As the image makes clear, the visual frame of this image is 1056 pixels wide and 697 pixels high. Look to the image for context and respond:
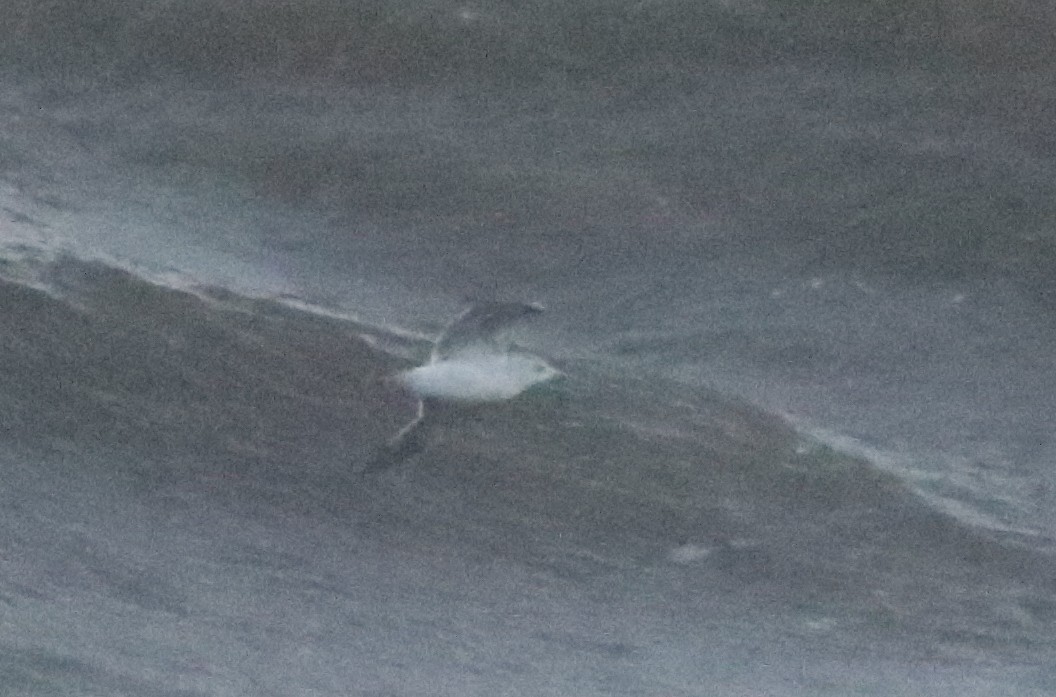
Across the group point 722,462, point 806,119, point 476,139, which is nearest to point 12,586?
point 722,462

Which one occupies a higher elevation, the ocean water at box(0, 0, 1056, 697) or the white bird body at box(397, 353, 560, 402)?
the ocean water at box(0, 0, 1056, 697)

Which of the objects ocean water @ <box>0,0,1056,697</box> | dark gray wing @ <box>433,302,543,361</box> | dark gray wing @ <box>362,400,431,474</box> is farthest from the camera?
dark gray wing @ <box>362,400,431,474</box>

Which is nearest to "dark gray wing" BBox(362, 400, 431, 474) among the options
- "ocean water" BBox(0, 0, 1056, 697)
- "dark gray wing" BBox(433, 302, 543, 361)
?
"ocean water" BBox(0, 0, 1056, 697)

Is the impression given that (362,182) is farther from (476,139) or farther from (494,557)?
(494,557)

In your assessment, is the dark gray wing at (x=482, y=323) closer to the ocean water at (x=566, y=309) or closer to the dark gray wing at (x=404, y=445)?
the ocean water at (x=566, y=309)

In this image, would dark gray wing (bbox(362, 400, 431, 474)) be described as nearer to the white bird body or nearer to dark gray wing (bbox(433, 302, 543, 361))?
the white bird body

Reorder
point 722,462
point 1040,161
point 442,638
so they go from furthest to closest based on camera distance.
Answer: point 442,638 < point 722,462 < point 1040,161

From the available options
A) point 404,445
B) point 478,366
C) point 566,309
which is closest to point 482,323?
point 478,366
